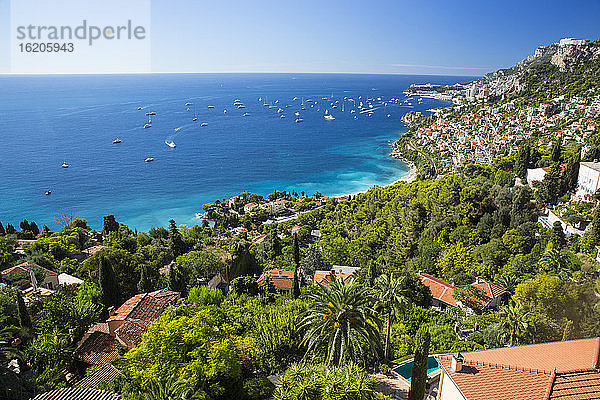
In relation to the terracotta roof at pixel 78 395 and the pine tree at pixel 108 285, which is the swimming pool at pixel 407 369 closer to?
the terracotta roof at pixel 78 395

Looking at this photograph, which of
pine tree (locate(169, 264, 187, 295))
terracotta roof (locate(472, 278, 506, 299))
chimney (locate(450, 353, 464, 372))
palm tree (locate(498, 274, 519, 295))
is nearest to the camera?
chimney (locate(450, 353, 464, 372))

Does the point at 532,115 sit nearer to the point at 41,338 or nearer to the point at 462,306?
the point at 462,306

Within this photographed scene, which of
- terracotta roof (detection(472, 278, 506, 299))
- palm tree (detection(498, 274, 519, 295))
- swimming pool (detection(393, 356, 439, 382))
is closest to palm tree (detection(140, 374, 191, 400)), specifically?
swimming pool (detection(393, 356, 439, 382))

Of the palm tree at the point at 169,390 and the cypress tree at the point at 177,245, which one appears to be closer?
the palm tree at the point at 169,390

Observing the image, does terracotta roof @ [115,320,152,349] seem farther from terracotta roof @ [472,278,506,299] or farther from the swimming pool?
terracotta roof @ [472,278,506,299]

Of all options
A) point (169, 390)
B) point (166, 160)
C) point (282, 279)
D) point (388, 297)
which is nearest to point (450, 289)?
point (388, 297)

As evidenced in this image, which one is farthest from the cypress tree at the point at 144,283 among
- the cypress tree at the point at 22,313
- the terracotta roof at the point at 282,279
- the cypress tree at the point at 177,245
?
the cypress tree at the point at 177,245
